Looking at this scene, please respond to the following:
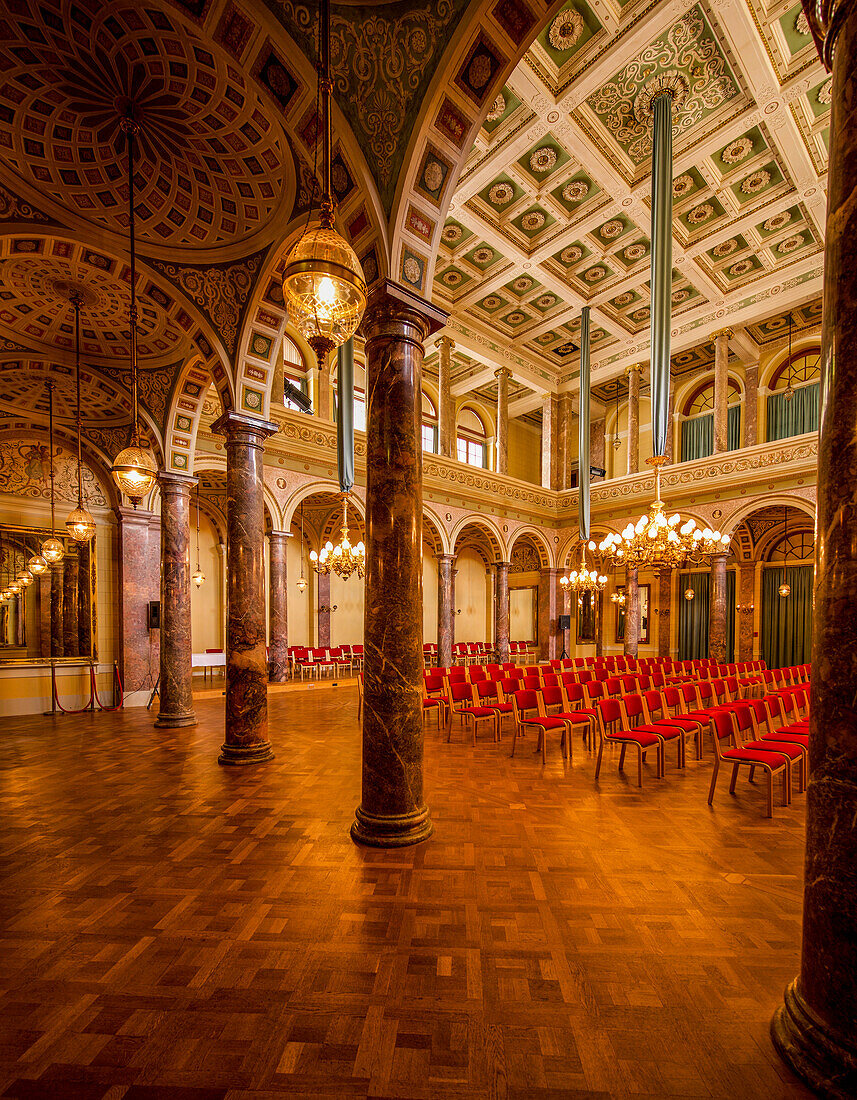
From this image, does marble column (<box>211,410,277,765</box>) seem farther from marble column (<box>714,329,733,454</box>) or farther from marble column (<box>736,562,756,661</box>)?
marble column (<box>736,562,756,661</box>)

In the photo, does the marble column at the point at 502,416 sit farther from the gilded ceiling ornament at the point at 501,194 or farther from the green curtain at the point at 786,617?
the green curtain at the point at 786,617

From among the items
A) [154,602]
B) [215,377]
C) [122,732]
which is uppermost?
[215,377]

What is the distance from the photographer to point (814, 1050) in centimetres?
171

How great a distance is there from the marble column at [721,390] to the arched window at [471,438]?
7745mm

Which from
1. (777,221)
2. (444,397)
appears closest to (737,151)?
(777,221)

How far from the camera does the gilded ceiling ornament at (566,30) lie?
25.4 feet

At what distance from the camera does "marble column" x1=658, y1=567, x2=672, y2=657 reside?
707 inches

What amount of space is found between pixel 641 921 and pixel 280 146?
231 inches

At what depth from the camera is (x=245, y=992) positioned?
223 cm

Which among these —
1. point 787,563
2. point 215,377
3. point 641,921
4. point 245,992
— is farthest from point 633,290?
point 245,992

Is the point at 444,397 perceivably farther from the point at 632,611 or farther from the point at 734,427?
the point at 734,427

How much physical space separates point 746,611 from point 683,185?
12761 millimetres

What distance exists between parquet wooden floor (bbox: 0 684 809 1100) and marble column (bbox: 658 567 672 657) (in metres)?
14.2

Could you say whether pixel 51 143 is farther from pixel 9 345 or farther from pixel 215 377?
pixel 9 345
